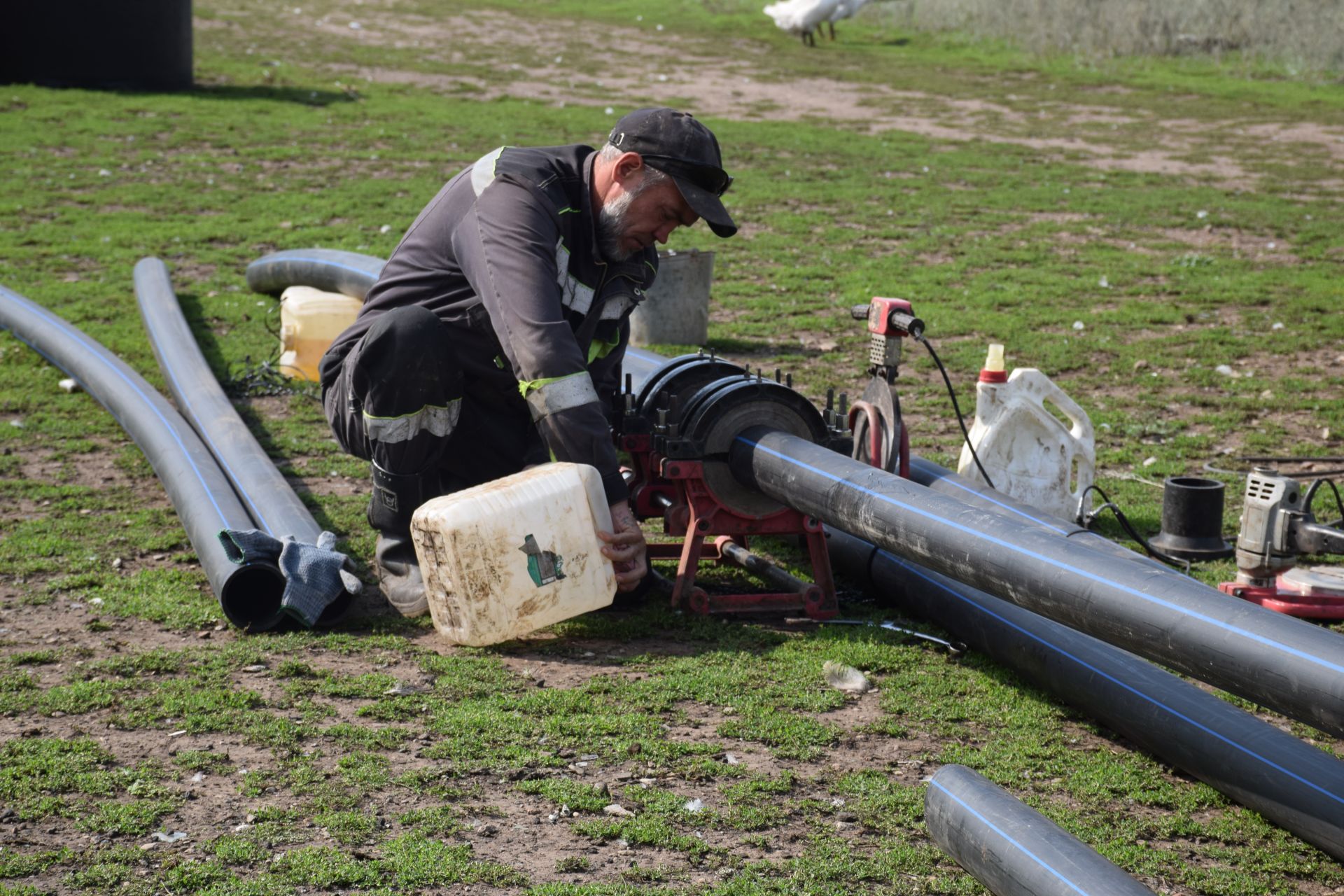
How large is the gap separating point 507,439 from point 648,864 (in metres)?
1.88

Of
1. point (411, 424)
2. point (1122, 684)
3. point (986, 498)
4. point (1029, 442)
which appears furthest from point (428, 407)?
point (1029, 442)

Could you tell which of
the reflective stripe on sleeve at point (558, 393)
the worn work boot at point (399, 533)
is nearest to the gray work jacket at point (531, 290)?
the reflective stripe on sleeve at point (558, 393)

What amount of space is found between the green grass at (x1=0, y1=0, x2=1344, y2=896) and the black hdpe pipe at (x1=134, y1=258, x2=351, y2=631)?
12cm

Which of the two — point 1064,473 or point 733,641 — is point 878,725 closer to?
point 733,641

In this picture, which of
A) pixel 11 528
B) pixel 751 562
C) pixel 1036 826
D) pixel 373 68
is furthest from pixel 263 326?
pixel 373 68

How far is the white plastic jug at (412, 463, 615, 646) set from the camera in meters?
3.68

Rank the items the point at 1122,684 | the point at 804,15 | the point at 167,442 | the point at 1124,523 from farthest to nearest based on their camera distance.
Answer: the point at 804,15, the point at 167,442, the point at 1124,523, the point at 1122,684

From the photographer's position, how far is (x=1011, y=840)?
2611mm

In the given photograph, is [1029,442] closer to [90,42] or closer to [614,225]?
[614,225]

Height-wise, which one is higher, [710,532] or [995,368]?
[995,368]

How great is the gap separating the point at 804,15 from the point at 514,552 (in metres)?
22.1

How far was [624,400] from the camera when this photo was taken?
4.50 m

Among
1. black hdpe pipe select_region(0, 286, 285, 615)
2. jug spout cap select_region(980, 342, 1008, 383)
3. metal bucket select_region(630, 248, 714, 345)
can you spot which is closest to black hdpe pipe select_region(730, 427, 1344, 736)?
jug spout cap select_region(980, 342, 1008, 383)

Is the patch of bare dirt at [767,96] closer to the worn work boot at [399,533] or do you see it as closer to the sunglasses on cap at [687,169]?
the sunglasses on cap at [687,169]
